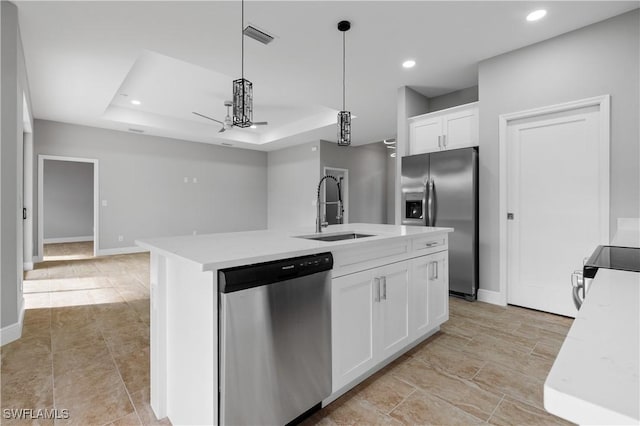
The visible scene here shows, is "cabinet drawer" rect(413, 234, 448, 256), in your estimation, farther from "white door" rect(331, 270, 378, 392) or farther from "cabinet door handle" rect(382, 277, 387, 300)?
"white door" rect(331, 270, 378, 392)

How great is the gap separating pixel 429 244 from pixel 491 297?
162 centimetres

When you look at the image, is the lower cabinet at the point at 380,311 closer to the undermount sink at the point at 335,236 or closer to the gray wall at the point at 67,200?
the undermount sink at the point at 335,236

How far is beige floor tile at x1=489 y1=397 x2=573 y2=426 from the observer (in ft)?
5.12

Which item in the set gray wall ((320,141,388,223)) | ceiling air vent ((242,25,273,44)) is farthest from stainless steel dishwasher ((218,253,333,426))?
gray wall ((320,141,388,223))

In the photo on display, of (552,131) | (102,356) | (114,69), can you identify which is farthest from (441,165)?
(114,69)

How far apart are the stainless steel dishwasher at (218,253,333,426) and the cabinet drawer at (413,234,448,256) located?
94cm

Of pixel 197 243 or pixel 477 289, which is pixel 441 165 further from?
pixel 197 243

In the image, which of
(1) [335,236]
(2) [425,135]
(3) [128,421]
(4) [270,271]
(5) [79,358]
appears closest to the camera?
(4) [270,271]

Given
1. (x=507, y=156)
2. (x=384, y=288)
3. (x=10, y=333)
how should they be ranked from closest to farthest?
(x=384, y=288), (x=10, y=333), (x=507, y=156)

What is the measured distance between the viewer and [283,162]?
847 centimetres

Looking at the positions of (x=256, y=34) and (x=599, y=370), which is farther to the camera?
(x=256, y=34)

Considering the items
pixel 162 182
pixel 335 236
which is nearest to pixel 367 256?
pixel 335 236

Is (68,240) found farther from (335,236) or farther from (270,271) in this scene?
(270,271)

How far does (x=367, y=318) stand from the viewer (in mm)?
1818
